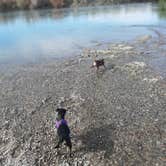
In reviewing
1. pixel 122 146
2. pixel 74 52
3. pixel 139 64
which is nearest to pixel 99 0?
pixel 74 52

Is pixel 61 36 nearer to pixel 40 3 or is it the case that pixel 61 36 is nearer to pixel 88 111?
pixel 88 111

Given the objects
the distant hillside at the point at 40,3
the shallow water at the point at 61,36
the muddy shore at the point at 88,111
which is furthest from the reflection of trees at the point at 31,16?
the muddy shore at the point at 88,111

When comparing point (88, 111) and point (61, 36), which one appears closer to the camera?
point (88, 111)

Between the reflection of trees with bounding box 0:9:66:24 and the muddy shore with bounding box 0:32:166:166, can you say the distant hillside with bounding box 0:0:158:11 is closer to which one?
the reflection of trees with bounding box 0:9:66:24

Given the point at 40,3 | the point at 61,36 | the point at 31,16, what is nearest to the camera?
the point at 61,36

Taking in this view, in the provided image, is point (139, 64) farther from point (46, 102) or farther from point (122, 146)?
point (122, 146)

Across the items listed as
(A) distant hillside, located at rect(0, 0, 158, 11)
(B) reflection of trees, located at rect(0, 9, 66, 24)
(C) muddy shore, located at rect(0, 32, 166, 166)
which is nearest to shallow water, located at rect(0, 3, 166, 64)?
(C) muddy shore, located at rect(0, 32, 166, 166)

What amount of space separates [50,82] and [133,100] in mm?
7418

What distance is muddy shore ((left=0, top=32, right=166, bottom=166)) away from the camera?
13883mm

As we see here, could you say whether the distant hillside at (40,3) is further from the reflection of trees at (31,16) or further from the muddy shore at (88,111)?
the muddy shore at (88,111)

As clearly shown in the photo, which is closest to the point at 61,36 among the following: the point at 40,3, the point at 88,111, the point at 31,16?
the point at 88,111

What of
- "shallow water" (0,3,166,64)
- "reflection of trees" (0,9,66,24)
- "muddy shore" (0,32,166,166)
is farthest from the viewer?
"reflection of trees" (0,9,66,24)

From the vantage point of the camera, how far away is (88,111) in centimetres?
1812

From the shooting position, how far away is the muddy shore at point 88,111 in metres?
13.9
